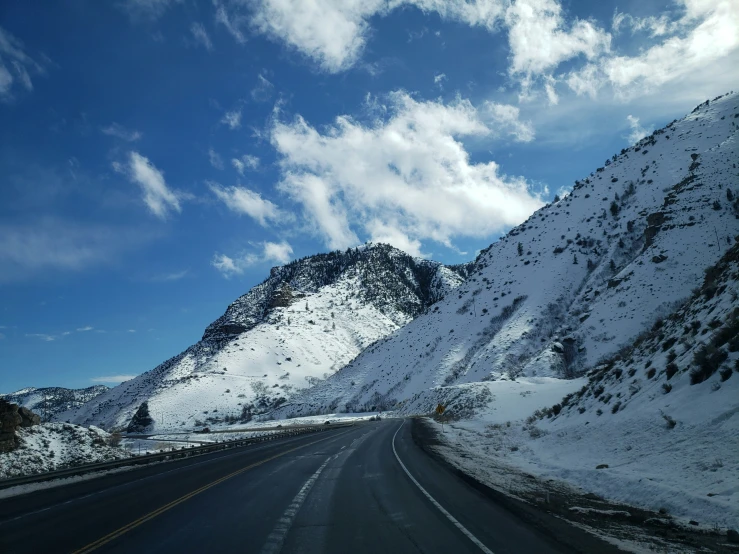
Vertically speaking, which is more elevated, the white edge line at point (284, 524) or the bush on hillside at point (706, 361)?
the bush on hillside at point (706, 361)

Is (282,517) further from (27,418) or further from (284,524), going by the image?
(27,418)

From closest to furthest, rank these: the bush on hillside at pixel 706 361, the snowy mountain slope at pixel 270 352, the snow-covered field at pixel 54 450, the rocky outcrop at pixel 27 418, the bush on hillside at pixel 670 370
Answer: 1. the bush on hillside at pixel 706 361
2. the bush on hillside at pixel 670 370
3. the snow-covered field at pixel 54 450
4. the rocky outcrop at pixel 27 418
5. the snowy mountain slope at pixel 270 352

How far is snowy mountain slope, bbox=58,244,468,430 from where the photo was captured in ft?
374

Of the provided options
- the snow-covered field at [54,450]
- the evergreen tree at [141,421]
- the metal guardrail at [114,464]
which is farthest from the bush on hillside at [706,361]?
the evergreen tree at [141,421]

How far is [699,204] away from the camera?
50.9m

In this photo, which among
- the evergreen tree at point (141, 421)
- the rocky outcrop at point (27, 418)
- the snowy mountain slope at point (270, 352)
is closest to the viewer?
the rocky outcrop at point (27, 418)

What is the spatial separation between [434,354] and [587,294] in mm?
27956

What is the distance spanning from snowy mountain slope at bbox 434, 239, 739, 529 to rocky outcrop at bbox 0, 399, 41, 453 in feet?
71.9

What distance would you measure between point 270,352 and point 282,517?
14061 cm

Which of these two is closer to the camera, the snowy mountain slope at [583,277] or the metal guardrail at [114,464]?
the metal guardrail at [114,464]

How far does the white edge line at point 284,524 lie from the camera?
266 inches

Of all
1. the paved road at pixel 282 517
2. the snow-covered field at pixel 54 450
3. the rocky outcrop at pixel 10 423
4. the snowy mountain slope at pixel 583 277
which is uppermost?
the snowy mountain slope at pixel 583 277

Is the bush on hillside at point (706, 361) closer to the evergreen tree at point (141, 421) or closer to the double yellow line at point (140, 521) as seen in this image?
the double yellow line at point (140, 521)

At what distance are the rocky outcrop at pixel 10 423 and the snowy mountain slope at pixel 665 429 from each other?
71.9 feet
